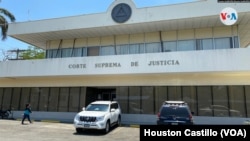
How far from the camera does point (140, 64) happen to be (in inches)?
716

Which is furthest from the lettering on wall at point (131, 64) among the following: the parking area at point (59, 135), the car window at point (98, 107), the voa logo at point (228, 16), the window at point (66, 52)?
the parking area at point (59, 135)

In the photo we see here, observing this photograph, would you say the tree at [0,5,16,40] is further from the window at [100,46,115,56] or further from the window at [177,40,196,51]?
the window at [177,40,196,51]

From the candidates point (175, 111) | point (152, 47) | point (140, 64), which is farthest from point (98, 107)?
point (152, 47)

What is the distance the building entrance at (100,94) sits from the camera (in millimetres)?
22206

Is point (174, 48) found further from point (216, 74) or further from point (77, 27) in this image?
A: point (77, 27)

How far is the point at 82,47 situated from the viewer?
76.0ft

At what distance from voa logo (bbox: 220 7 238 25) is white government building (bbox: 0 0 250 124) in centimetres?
10

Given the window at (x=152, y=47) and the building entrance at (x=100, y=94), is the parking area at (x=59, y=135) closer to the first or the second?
the building entrance at (x=100, y=94)

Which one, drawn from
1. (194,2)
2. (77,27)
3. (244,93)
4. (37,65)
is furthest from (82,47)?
(244,93)

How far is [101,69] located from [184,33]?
783 centimetres

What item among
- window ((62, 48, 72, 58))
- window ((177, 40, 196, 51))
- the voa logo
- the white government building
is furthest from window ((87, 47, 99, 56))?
the voa logo

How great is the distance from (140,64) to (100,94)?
7160 millimetres

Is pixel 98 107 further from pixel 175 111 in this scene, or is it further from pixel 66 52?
pixel 66 52

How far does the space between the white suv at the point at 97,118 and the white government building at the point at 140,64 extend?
14.4ft
